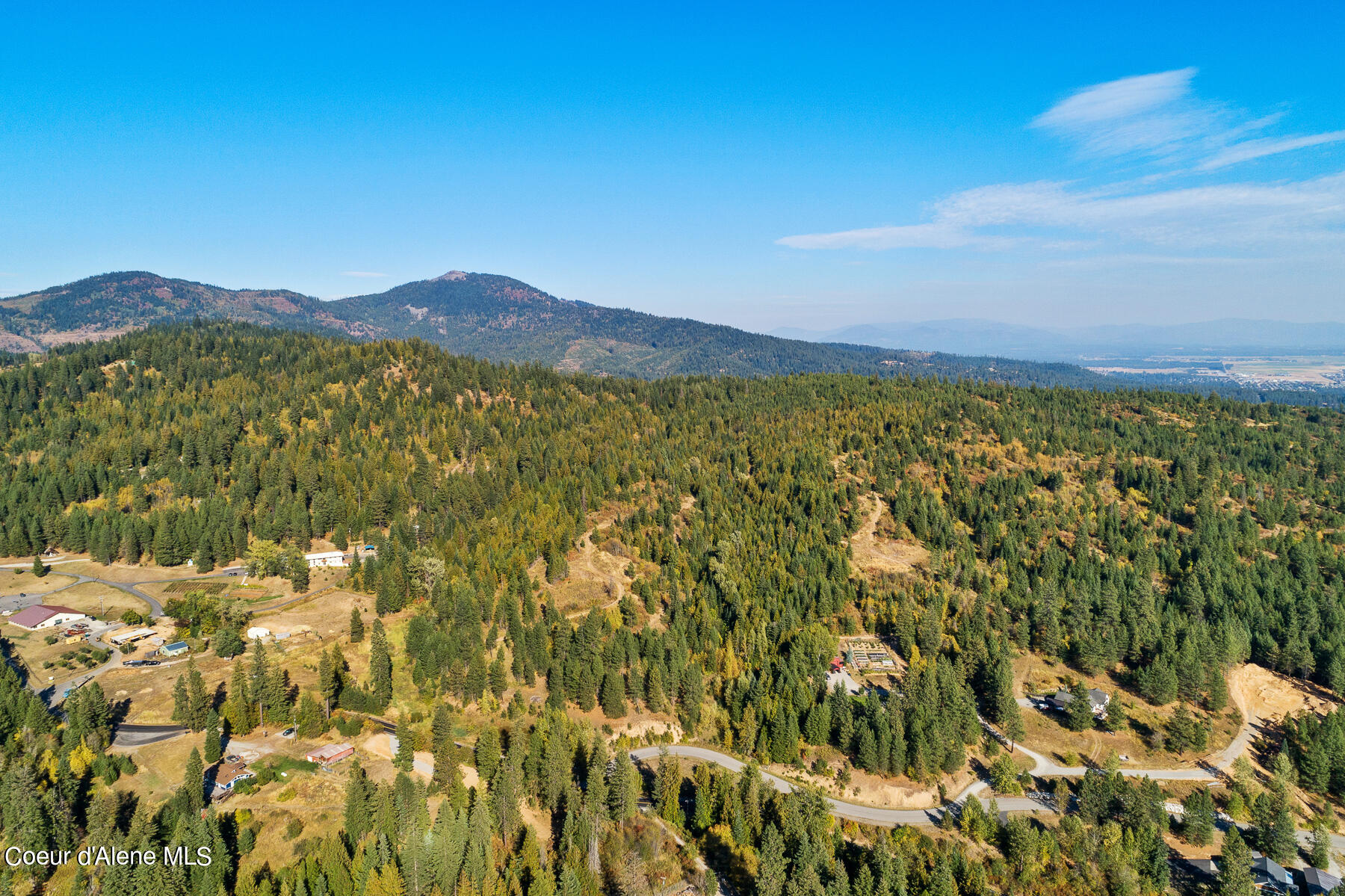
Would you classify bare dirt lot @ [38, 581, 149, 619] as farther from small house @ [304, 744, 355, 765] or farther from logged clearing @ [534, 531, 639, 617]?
logged clearing @ [534, 531, 639, 617]

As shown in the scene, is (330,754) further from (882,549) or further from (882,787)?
(882,549)

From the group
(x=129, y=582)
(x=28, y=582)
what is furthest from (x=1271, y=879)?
(x=28, y=582)

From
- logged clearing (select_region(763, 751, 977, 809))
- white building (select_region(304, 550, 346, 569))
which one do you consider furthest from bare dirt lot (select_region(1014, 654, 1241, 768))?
white building (select_region(304, 550, 346, 569))

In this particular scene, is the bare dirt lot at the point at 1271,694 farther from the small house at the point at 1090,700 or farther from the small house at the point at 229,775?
the small house at the point at 229,775

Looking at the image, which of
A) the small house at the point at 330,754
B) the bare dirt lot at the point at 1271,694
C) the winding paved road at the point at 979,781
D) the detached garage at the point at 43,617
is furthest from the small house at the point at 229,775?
the bare dirt lot at the point at 1271,694

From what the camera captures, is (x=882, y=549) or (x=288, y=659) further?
(x=882, y=549)
